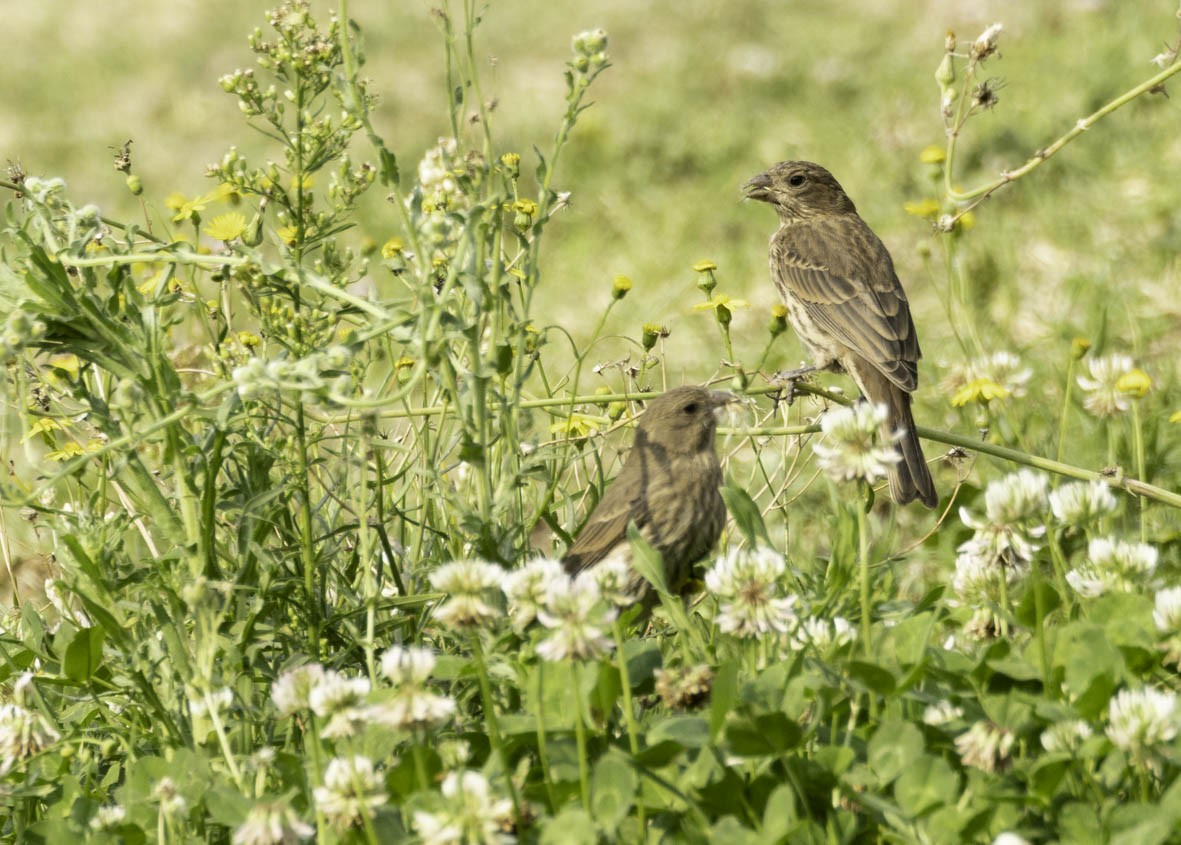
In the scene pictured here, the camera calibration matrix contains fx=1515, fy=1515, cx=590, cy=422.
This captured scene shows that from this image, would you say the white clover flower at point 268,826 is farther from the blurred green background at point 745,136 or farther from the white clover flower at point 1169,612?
the blurred green background at point 745,136

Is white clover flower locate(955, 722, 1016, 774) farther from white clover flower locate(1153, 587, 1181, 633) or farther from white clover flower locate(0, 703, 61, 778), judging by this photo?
white clover flower locate(0, 703, 61, 778)

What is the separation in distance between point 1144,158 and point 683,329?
243 centimetres

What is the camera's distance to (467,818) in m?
2.15

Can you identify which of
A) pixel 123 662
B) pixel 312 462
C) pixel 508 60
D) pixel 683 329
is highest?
pixel 508 60

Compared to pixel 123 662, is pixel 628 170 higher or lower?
higher

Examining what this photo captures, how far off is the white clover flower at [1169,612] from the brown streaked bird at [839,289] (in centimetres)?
234

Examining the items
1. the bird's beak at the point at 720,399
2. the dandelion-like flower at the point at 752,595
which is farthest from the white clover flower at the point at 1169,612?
the bird's beak at the point at 720,399

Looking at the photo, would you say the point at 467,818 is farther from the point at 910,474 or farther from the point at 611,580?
the point at 910,474

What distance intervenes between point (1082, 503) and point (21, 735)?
6.51ft

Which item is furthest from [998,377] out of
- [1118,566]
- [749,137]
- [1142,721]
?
[749,137]

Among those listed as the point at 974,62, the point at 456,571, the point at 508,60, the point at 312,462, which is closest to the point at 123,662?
the point at 312,462

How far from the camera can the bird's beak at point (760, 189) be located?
6.48 meters

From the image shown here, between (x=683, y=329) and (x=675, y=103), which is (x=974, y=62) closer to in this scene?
(x=683, y=329)

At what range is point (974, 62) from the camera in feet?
13.1
